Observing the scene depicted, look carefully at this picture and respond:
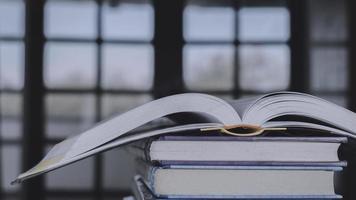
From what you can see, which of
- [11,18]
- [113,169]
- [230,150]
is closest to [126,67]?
[113,169]

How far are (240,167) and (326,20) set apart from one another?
1962 mm

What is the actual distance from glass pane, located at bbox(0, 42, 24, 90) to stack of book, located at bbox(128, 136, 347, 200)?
80.9 inches

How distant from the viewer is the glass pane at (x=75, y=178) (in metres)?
2.31

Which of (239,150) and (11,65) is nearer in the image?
(239,150)

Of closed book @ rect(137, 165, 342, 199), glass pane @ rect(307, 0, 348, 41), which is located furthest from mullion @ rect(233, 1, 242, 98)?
closed book @ rect(137, 165, 342, 199)

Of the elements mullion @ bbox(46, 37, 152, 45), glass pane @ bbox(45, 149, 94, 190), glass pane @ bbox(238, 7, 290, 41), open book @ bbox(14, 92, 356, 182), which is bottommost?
glass pane @ bbox(45, 149, 94, 190)

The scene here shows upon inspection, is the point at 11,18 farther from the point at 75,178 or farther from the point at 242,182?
the point at 242,182

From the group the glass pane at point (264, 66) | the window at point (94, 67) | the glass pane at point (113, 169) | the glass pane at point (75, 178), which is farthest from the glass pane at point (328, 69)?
the glass pane at point (75, 178)

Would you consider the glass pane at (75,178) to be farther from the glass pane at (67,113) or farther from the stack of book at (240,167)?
the stack of book at (240,167)

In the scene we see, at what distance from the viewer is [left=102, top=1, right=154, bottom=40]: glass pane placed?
2.30 meters

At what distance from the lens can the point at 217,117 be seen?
395 millimetres

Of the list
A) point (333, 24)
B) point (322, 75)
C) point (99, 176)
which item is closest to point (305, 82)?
point (322, 75)

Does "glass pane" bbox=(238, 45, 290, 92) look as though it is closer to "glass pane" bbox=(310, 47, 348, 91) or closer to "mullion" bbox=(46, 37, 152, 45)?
"glass pane" bbox=(310, 47, 348, 91)

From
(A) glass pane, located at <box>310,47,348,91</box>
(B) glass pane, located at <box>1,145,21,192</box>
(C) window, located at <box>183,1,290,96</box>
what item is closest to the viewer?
(A) glass pane, located at <box>310,47,348,91</box>
